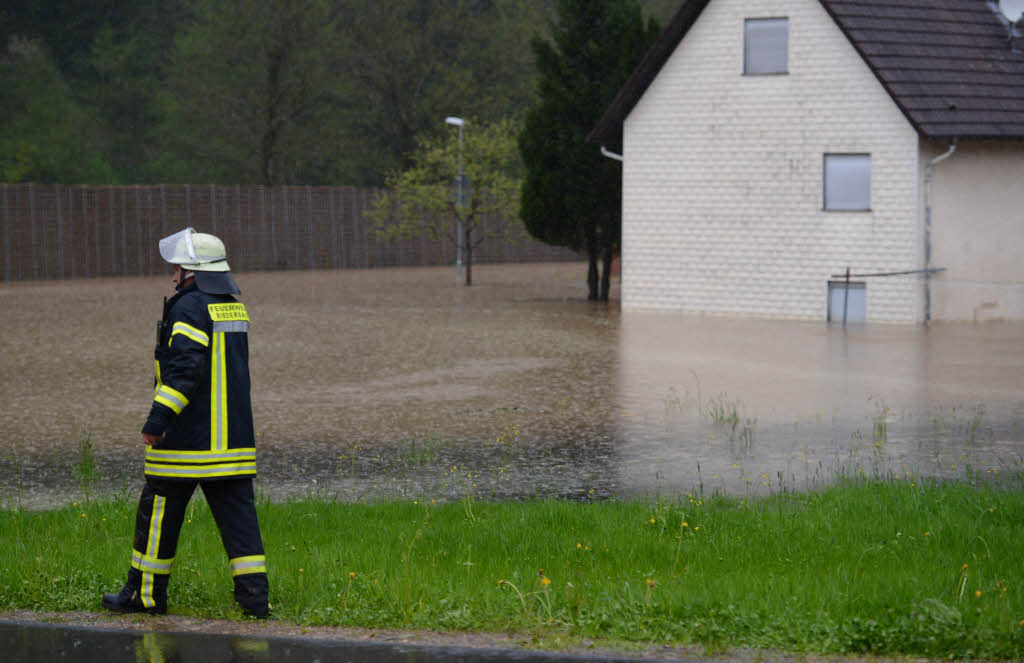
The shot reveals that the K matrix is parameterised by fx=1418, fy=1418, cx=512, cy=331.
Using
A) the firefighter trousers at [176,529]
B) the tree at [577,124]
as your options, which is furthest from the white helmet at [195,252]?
the tree at [577,124]

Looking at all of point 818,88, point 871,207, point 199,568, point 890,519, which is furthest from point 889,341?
point 199,568

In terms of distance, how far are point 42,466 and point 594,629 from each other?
21.8 ft

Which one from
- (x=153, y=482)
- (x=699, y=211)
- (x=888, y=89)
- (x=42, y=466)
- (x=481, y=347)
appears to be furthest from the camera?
(x=699, y=211)

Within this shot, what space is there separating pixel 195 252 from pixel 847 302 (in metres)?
22.0

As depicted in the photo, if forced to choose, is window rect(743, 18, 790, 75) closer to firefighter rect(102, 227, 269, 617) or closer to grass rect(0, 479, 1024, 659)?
grass rect(0, 479, 1024, 659)

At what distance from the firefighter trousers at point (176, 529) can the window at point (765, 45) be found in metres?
22.9

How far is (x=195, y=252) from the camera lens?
6656mm

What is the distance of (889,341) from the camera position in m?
23.0

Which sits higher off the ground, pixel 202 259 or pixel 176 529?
pixel 202 259

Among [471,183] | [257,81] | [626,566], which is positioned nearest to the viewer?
[626,566]

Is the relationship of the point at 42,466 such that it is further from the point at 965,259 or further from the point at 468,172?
the point at 468,172

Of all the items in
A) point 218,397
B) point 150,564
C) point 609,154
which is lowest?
point 150,564

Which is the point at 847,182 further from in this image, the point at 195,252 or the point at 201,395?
the point at 201,395

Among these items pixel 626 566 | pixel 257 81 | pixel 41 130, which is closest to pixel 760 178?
pixel 626 566
